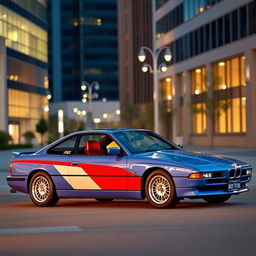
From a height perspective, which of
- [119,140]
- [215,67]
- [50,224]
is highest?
[215,67]

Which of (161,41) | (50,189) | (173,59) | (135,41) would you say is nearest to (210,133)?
(173,59)

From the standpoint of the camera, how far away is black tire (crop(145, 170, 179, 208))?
15805 millimetres

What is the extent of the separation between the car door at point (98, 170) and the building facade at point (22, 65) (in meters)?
74.7

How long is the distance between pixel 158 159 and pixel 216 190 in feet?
3.71

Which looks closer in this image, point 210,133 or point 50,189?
point 50,189

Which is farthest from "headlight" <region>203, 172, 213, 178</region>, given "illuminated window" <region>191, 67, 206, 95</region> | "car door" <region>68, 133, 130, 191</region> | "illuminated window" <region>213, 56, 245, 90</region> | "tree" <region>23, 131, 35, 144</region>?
"tree" <region>23, 131, 35, 144</region>

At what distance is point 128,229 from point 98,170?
4.11m

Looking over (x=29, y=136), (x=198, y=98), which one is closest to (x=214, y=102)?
(x=198, y=98)

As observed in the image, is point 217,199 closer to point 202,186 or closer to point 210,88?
point 202,186

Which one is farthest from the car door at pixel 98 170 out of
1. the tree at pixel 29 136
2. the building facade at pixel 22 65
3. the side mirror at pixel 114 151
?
the tree at pixel 29 136

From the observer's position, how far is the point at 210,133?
73250mm

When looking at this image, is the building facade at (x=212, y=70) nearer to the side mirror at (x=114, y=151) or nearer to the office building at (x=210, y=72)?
the office building at (x=210, y=72)

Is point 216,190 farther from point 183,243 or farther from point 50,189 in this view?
point 183,243

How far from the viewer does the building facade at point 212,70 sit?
64.4 m
